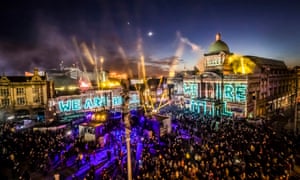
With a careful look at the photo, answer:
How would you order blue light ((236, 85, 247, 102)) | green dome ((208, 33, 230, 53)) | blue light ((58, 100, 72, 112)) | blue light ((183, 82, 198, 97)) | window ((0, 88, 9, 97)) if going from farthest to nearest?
1. green dome ((208, 33, 230, 53))
2. blue light ((183, 82, 198, 97))
3. blue light ((236, 85, 247, 102))
4. blue light ((58, 100, 72, 112))
5. window ((0, 88, 9, 97))

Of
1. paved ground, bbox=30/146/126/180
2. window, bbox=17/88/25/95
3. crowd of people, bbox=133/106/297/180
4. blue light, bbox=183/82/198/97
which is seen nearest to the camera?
crowd of people, bbox=133/106/297/180

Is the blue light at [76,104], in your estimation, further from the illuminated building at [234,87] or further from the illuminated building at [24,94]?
the illuminated building at [234,87]

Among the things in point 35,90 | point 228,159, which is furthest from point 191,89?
point 35,90

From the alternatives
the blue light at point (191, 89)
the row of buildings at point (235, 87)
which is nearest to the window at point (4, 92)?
the row of buildings at point (235, 87)

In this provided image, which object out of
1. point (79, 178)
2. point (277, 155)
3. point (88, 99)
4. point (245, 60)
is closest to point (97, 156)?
point (79, 178)

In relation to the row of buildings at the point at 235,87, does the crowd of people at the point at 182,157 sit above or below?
below

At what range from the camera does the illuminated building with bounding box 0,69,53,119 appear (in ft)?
111

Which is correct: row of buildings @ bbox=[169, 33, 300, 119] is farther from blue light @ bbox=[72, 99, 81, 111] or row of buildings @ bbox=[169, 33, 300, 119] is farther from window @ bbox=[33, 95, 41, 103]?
window @ bbox=[33, 95, 41, 103]

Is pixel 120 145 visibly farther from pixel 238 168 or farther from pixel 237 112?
pixel 237 112

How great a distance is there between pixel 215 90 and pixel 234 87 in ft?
14.2

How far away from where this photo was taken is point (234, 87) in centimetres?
3591

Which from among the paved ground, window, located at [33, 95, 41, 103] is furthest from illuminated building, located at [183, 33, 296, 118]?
window, located at [33, 95, 41, 103]

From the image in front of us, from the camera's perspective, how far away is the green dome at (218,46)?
44.7 m

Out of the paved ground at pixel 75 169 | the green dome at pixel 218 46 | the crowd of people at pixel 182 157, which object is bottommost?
the paved ground at pixel 75 169
